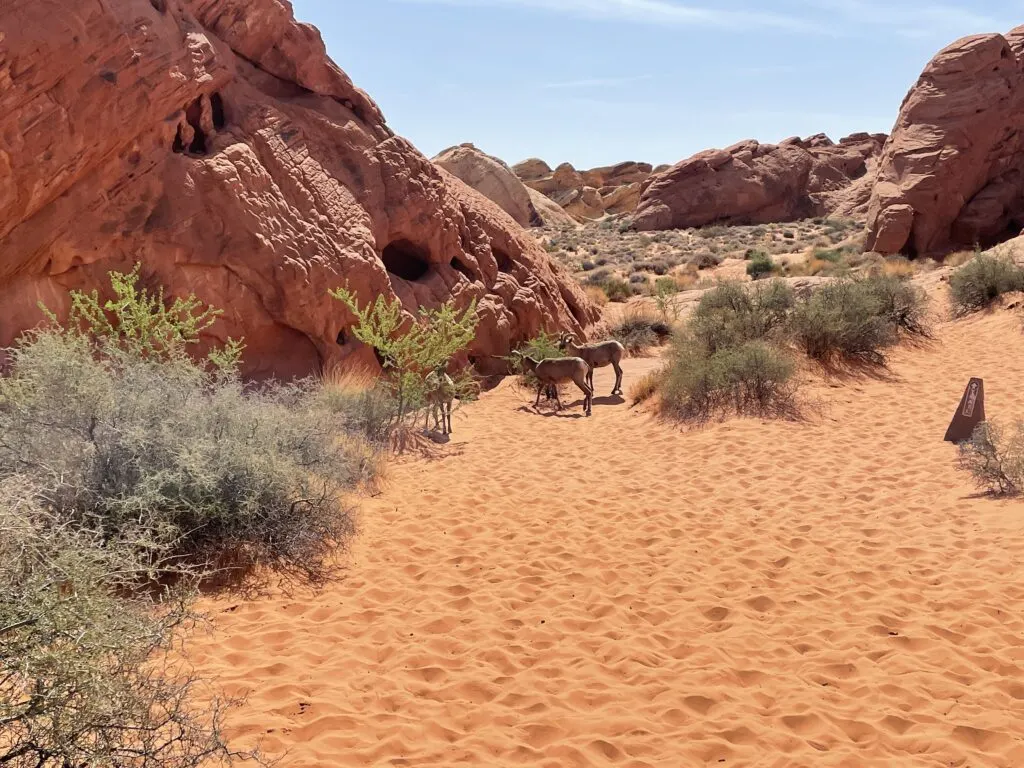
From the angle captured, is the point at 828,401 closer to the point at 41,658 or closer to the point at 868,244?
the point at 41,658

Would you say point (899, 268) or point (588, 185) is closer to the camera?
point (899, 268)

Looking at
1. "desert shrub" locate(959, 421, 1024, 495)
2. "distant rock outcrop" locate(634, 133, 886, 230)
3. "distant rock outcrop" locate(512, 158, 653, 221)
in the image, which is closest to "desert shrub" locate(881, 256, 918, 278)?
"desert shrub" locate(959, 421, 1024, 495)

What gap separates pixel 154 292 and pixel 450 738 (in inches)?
299

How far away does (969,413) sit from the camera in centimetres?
902

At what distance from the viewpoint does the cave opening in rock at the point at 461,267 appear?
44.4 ft

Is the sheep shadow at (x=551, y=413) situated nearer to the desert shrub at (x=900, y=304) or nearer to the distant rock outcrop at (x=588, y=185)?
the desert shrub at (x=900, y=304)

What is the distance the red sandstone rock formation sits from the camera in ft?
28.0

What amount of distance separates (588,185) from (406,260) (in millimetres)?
46433

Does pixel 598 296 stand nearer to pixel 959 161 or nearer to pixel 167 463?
pixel 959 161

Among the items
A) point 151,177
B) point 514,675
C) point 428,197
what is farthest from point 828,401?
point 151,177

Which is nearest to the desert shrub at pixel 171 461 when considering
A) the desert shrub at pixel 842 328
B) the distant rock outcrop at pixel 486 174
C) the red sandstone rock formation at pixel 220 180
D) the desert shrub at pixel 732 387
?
the red sandstone rock formation at pixel 220 180

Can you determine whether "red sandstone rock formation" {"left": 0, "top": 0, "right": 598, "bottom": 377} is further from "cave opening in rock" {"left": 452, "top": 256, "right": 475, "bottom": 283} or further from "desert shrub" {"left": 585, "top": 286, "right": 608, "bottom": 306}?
"desert shrub" {"left": 585, "top": 286, "right": 608, "bottom": 306}

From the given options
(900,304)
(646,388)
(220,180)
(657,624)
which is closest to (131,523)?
(657,624)

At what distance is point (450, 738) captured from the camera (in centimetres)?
373
